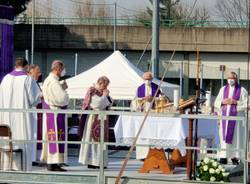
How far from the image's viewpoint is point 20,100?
12.1 metres

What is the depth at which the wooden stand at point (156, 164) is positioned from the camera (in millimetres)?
→ 12266

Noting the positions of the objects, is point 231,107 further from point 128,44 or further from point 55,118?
point 128,44

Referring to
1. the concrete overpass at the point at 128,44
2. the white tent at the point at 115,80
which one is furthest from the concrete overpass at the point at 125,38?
the white tent at the point at 115,80

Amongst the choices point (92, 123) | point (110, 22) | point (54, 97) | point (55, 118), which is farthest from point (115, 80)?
point (110, 22)

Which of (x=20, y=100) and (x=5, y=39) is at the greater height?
(x=5, y=39)

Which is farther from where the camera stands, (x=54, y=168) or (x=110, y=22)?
(x=110, y=22)

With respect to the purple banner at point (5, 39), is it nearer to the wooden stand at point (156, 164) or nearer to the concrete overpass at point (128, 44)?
the wooden stand at point (156, 164)

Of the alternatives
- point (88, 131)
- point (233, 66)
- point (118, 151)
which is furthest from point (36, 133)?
point (233, 66)

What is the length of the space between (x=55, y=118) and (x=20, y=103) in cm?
67

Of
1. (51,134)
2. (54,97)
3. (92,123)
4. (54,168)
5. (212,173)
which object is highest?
(54,97)

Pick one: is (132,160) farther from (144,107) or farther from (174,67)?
(174,67)

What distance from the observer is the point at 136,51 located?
144ft

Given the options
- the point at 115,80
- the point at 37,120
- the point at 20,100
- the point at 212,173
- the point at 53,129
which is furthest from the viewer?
the point at 115,80

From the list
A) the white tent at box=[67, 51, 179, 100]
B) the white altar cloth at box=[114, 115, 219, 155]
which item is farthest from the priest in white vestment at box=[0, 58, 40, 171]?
the white tent at box=[67, 51, 179, 100]
